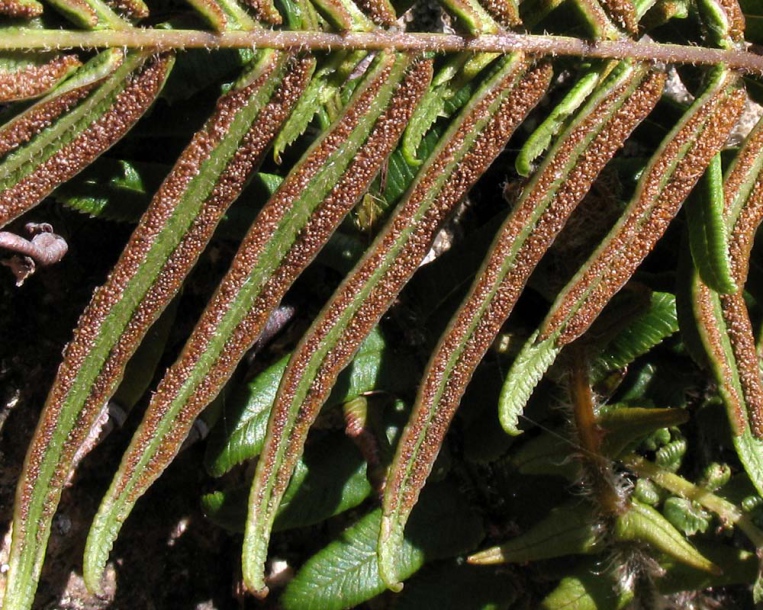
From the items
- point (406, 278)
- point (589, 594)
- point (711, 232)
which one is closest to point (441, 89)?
point (406, 278)

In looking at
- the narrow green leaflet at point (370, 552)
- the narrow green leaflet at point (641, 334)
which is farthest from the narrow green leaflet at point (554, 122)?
the narrow green leaflet at point (370, 552)

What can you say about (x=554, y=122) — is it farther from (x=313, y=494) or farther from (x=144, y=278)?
(x=313, y=494)

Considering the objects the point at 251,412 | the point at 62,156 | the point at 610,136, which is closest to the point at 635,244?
the point at 610,136

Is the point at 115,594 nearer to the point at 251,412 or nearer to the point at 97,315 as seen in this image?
the point at 251,412

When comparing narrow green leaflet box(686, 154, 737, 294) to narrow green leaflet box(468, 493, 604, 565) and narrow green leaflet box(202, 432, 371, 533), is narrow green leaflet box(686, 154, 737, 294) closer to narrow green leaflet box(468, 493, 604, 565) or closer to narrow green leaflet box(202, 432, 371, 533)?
narrow green leaflet box(468, 493, 604, 565)

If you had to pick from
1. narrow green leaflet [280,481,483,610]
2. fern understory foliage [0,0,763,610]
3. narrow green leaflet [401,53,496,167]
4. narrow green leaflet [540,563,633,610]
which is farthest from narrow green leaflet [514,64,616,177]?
narrow green leaflet [540,563,633,610]

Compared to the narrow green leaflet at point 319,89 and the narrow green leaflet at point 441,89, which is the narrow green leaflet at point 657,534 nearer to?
the narrow green leaflet at point 441,89
